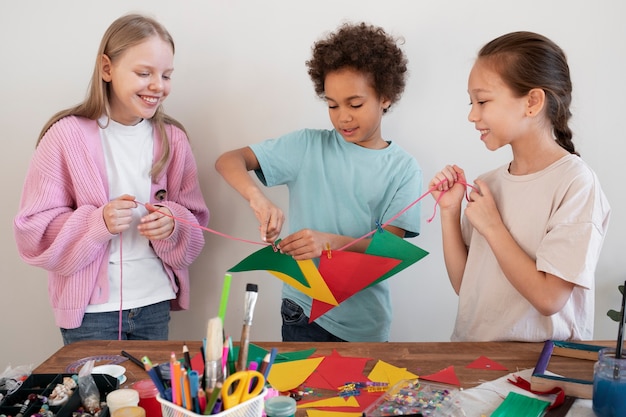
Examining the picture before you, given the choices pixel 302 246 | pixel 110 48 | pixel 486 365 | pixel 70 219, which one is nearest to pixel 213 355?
pixel 486 365

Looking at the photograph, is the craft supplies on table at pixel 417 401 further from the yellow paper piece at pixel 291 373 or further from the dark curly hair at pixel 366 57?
the dark curly hair at pixel 366 57

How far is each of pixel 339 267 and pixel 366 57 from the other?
1.85ft

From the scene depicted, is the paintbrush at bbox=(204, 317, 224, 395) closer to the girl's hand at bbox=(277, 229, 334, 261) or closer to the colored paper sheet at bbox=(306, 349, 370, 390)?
the colored paper sheet at bbox=(306, 349, 370, 390)

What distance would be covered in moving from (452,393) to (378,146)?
0.83m

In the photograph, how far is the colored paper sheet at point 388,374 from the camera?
107 centimetres

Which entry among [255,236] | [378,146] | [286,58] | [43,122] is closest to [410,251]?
[378,146]

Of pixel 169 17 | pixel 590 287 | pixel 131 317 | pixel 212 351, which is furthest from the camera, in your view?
pixel 169 17

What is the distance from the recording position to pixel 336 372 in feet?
3.60

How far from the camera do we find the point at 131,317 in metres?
1.61

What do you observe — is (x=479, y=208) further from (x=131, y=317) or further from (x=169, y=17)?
(x=169, y=17)

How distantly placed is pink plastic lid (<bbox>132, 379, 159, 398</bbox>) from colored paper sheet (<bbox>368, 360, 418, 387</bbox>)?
39cm

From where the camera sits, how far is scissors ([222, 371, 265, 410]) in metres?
0.73

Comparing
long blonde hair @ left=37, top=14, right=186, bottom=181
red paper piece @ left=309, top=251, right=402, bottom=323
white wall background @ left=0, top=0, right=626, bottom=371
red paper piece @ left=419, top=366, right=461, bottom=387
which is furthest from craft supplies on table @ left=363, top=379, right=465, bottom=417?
long blonde hair @ left=37, top=14, right=186, bottom=181

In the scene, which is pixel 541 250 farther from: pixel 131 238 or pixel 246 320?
pixel 131 238
